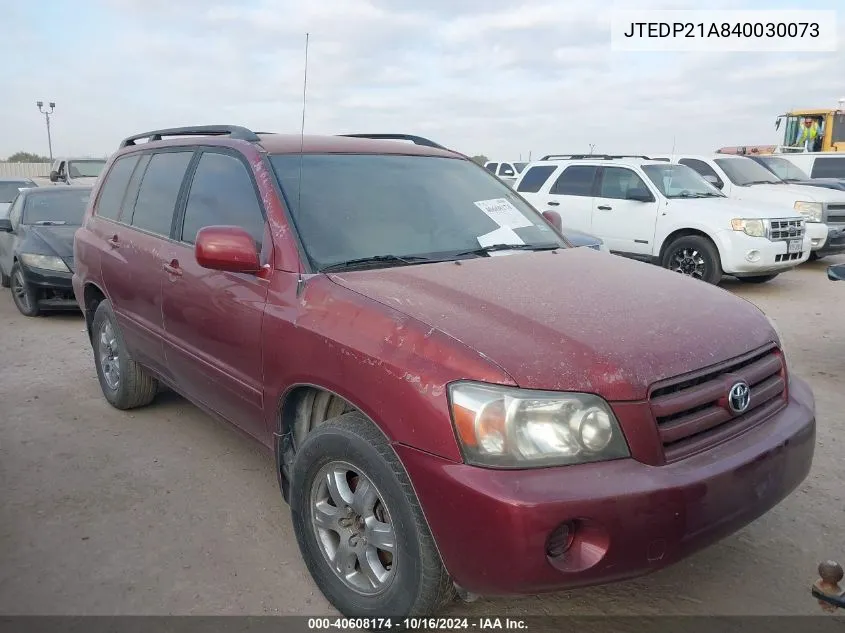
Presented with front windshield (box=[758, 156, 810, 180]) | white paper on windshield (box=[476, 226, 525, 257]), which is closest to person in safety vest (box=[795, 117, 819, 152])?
front windshield (box=[758, 156, 810, 180])

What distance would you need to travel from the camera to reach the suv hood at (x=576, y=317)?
7.05 ft

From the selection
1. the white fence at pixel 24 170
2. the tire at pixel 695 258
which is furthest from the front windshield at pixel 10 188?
the white fence at pixel 24 170

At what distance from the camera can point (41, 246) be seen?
7867 millimetres

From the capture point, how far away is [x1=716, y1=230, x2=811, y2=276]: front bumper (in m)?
8.72

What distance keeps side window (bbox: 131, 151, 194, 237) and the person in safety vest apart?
18974 mm

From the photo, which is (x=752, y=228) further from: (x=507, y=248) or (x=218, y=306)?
(x=218, y=306)

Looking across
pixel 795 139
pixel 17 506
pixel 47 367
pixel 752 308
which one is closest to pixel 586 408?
pixel 752 308

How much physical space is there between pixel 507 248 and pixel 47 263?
6304 millimetres

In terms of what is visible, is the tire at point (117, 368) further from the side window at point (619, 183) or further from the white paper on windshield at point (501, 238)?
the side window at point (619, 183)

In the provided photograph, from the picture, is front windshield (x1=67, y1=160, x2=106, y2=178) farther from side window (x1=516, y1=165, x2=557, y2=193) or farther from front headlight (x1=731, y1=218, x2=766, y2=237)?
front headlight (x1=731, y1=218, x2=766, y2=237)

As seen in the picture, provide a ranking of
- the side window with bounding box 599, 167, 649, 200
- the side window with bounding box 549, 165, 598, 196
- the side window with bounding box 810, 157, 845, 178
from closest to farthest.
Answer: the side window with bounding box 599, 167, 649, 200, the side window with bounding box 549, 165, 598, 196, the side window with bounding box 810, 157, 845, 178

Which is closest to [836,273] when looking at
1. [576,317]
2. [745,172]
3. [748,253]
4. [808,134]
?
[748,253]

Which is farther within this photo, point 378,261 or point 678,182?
point 678,182

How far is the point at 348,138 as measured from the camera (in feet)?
12.5
